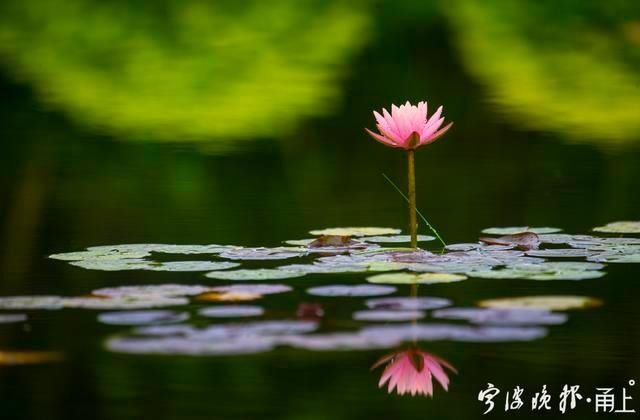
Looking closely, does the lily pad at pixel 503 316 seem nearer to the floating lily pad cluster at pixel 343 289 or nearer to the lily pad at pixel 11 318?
the floating lily pad cluster at pixel 343 289

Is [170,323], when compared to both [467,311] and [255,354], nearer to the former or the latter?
[255,354]

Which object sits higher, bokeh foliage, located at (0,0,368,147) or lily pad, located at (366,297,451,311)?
bokeh foliage, located at (0,0,368,147)

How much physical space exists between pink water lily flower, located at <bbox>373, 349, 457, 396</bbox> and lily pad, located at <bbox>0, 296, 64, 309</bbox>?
795 mm

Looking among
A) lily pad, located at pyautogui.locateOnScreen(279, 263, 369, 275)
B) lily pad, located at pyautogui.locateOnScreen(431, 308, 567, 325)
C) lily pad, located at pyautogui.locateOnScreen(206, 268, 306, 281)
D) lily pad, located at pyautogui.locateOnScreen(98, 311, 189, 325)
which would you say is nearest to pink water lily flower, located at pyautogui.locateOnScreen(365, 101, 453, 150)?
lily pad, located at pyautogui.locateOnScreen(279, 263, 369, 275)

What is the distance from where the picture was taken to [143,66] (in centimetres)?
1059

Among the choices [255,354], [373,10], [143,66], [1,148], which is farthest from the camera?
[373,10]

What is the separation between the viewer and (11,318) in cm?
272

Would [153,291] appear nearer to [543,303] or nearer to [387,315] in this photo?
[387,315]

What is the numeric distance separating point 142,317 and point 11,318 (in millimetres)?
301

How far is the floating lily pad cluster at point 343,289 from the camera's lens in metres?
2.47

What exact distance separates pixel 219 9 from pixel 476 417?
11897 mm

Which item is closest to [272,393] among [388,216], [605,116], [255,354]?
[255,354]

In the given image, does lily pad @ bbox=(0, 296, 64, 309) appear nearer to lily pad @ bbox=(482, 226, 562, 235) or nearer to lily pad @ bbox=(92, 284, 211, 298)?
lily pad @ bbox=(92, 284, 211, 298)

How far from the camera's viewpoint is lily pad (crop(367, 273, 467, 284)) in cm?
293
